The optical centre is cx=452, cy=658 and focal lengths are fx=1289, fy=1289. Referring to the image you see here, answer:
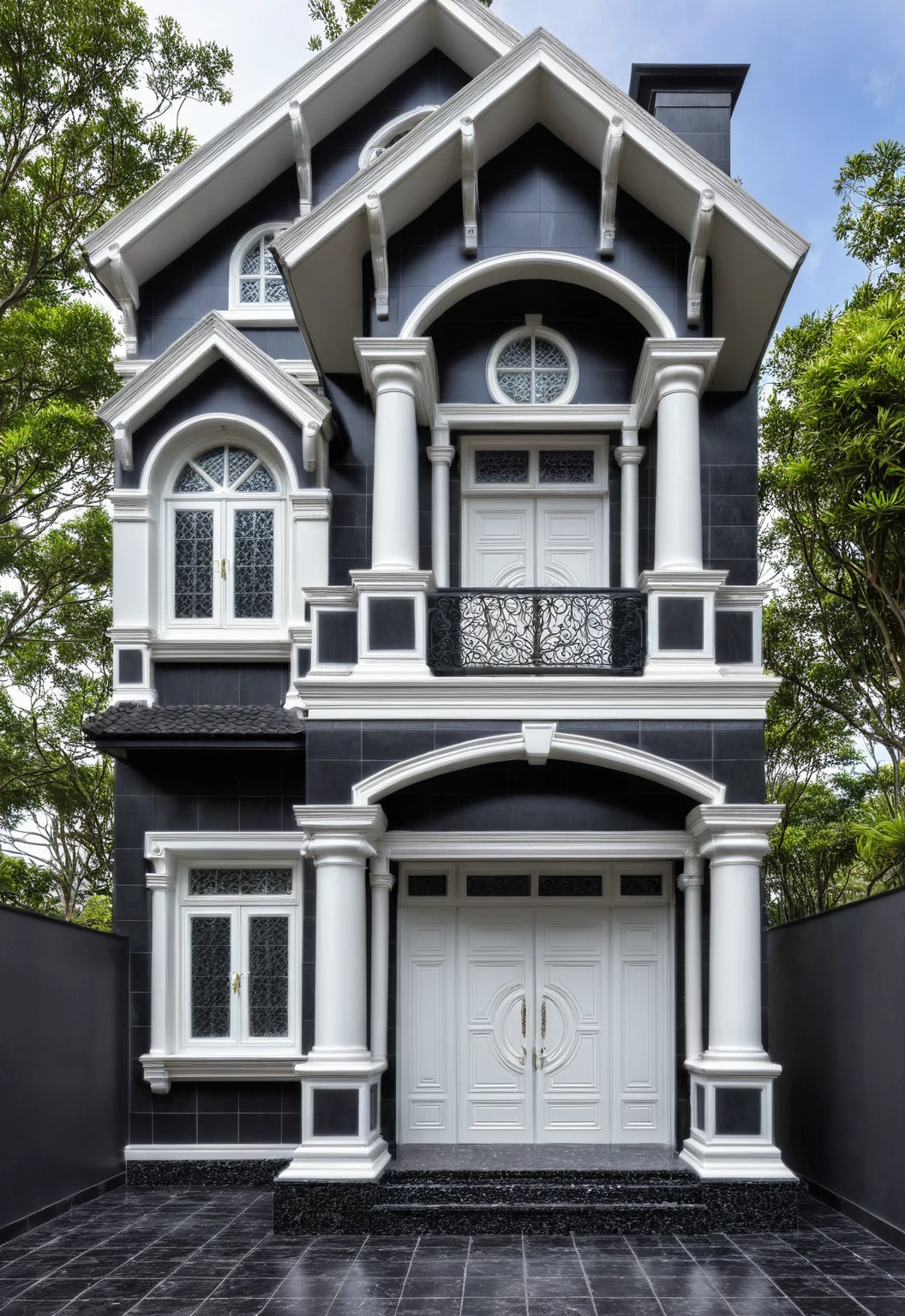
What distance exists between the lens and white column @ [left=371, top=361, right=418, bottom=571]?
952cm

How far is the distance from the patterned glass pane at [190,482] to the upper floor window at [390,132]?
3.30 meters

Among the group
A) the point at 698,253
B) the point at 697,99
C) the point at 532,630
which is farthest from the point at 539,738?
the point at 697,99

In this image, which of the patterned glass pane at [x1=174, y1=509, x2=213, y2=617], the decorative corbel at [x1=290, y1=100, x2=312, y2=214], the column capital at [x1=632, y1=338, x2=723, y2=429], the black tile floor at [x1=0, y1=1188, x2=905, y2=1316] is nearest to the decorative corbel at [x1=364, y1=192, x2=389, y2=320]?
the column capital at [x1=632, y1=338, x2=723, y2=429]

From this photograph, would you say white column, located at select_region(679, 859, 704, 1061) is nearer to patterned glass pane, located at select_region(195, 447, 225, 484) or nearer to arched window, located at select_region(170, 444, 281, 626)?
arched window, located at select_region(170, 444, 281, 626)

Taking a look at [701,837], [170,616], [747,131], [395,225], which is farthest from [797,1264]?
[747,131]

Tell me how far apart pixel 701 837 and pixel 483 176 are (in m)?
5.45

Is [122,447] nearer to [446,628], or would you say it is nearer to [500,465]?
[500,465]

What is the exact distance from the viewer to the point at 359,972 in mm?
9180

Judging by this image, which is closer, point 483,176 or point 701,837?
point 701,837

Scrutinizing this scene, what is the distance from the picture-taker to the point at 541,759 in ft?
30.7

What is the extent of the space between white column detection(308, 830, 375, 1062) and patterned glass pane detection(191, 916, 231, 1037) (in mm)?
1884

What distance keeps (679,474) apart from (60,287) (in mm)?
10677

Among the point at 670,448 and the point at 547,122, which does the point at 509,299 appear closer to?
the point at 547,122

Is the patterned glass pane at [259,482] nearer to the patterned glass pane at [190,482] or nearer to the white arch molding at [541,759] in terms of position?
the patterned glass pane at [190,482]
